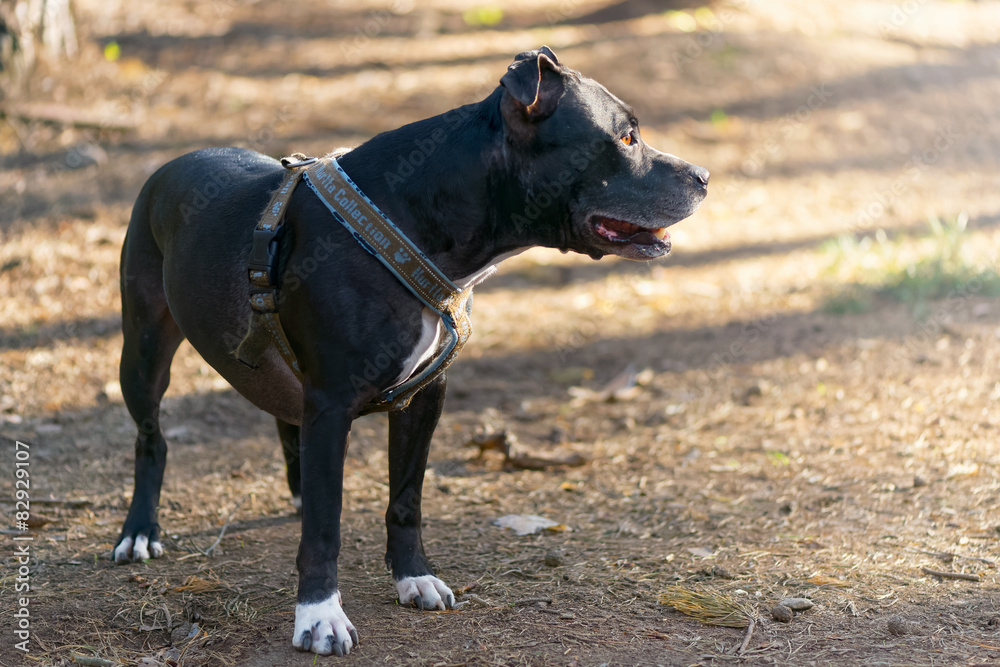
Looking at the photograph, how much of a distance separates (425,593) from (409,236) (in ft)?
4.21

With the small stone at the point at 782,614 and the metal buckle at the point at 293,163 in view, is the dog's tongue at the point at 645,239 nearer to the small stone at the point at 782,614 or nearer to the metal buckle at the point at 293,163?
the metal buckle at the point at 293,163

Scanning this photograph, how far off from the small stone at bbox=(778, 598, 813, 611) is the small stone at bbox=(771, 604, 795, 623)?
4 cm

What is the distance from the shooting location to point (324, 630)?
272 centimetres

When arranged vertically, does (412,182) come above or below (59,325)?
above

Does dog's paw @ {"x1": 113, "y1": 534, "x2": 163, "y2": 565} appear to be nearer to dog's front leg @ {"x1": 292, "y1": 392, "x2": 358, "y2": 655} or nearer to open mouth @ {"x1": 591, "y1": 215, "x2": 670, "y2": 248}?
dog's front leg @ {"x1": 292, "y1": 392, "x2": 358, "y2": 655}

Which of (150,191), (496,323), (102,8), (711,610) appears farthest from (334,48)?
(711,610)

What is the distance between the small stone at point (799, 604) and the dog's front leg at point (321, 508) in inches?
58.1

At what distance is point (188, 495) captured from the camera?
14.1ft

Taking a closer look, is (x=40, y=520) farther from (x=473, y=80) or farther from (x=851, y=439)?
(x=473, y=80)

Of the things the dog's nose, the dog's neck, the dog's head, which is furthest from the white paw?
the dog's nose

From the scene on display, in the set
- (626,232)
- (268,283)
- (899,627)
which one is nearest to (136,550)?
(268,283)

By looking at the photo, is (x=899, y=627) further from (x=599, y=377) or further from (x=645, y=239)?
(x=599, y=377)

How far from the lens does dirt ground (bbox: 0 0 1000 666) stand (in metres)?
3.03

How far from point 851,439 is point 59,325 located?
5.21 meters
